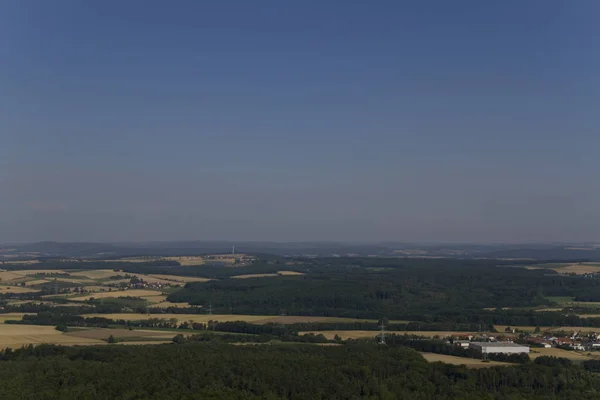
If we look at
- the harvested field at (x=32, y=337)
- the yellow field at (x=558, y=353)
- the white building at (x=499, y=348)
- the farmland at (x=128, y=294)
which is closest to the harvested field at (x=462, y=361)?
the white building at (x=499, y=348)

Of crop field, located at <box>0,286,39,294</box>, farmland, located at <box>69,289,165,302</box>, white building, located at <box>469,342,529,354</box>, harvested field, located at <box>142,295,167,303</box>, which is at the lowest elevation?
white building, located at <box>469,342,529,354</box>

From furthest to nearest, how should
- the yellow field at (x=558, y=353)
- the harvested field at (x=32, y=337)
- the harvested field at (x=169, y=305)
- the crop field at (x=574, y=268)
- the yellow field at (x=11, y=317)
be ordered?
the crop field at (x=574, y=268) < the harvested field at (x=169, y=305) < the yellow field at (x=11, y=317) < the harvested field at (x=32, y=337) < the yellow field at (x=558, y=353)

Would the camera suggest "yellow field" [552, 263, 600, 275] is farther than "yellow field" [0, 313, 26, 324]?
Yes

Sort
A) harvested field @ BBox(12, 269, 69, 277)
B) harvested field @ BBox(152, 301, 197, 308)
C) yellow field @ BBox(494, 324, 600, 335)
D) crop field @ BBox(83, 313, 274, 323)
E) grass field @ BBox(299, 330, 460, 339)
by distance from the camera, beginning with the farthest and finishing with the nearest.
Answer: harvested field @ BBox(12, 269, 69, 277), harvested field @ BBox(152, 301, 197, 308), crop field @ BBox(83, 313, 274, 323), yellow field @ BBox(494, 324, 600, 335), grass field @ BBox(299, 330, 460, 339)

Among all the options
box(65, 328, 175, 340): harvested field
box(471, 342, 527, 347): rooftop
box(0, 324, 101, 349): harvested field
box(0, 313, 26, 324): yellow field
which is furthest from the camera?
box(0, 313, 26, 324): yellow field

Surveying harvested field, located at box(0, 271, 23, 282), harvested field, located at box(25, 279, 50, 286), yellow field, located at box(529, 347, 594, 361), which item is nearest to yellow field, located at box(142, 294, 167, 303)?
harvested field, located at box(25, 279, 50, 286)

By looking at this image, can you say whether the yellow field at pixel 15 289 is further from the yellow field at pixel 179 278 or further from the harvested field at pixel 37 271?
the yellow field at pixel 179 278

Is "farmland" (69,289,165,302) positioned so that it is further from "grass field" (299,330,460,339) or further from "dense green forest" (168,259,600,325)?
"grass field" (299,330,460,339)
